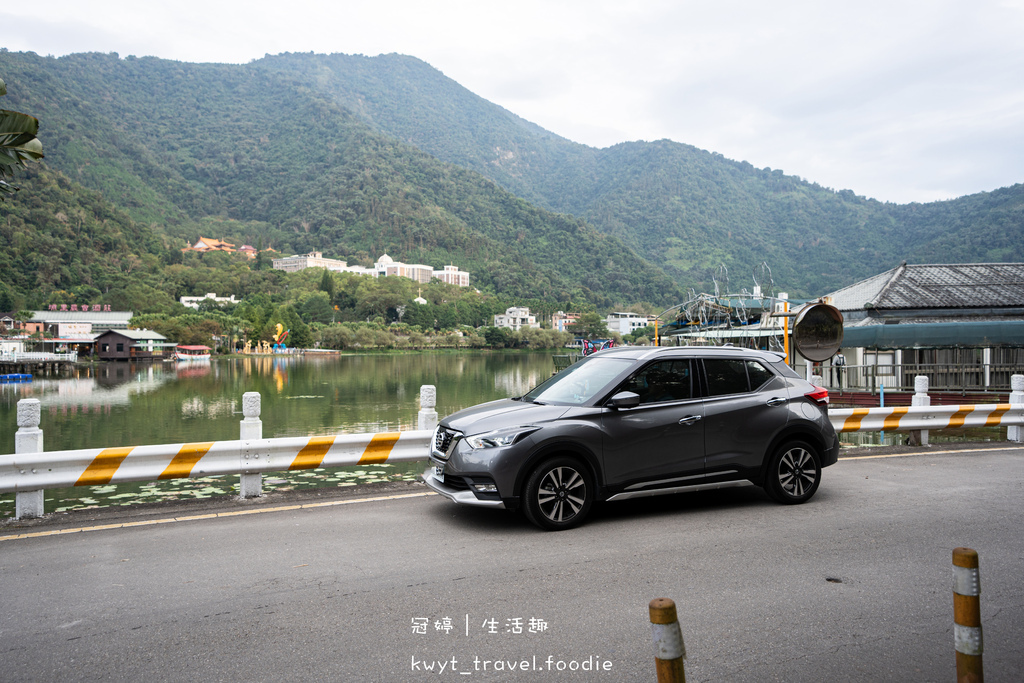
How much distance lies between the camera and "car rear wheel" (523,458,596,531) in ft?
21.0

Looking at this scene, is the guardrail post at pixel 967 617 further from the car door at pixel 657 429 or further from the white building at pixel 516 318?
the white building at pixel 516 318

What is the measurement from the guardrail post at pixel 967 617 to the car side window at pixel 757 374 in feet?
17.0

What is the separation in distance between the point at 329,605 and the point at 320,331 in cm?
13201

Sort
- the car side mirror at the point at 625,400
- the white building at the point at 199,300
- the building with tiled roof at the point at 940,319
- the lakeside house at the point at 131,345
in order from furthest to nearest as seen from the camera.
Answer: the white building at the point at 199,300 → the lakeside house at the point at 131,345 → the building with tiled roof at the point at 940,319 → the car side mirror at the point at 625,400

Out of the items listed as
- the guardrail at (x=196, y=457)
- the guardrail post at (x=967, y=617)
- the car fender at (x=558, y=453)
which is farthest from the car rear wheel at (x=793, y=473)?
the guardrail post at (x=967, y=617)

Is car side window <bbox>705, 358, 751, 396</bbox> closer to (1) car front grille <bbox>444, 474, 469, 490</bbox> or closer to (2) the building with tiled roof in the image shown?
(1) car front grille <bbox>444, 474, 469, 490</bbox>

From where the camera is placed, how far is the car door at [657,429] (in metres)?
6.73

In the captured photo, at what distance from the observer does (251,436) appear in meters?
8.35

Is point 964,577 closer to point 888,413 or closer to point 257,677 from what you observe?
point 257,677

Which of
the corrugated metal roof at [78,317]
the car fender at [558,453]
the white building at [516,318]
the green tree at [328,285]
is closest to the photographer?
the car fender at [558,453]

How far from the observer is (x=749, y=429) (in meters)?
7.34

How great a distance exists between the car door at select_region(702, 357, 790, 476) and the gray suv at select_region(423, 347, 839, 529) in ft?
0.04

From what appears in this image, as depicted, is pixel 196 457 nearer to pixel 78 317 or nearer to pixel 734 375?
pixel 734 375

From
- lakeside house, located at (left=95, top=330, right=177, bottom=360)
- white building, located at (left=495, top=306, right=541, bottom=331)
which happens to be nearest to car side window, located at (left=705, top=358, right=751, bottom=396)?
lakeside house, located at (left=95, top=330, right=177, bottom=360)
